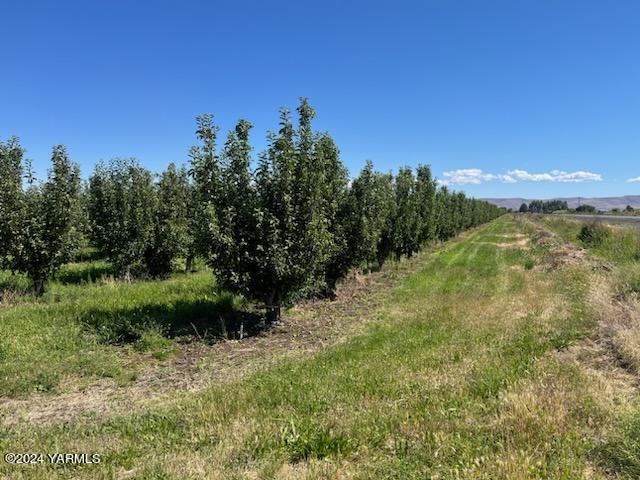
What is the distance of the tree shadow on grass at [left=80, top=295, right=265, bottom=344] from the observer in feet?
30.3

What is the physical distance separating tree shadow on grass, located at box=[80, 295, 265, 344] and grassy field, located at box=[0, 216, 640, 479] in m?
0.06

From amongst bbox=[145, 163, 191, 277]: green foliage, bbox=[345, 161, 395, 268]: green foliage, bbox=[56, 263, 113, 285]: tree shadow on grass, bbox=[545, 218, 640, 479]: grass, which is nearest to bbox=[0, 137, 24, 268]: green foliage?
bbox=[56, 263, 113, 285]: tree shadow on grass

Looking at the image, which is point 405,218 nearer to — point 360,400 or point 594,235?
point 360,400

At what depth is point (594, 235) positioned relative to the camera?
3375 cm

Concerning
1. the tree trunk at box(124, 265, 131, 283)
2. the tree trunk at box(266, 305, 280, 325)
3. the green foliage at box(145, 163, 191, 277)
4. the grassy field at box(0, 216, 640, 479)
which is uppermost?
the green foliage at box(145, 163, 191, 277)

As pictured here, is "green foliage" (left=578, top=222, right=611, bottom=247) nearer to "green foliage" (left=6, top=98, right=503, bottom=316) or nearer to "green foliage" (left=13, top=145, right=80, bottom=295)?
"green foliage" (left=6, top=98, right=503, bottom=316)

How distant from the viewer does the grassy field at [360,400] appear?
165 inches

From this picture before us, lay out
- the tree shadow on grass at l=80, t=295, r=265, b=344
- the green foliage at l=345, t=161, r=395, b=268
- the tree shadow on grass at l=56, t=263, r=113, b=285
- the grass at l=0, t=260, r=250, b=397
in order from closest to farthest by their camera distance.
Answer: the grass at l=0, t=260, r=250, b=397 → the tree shadow on grass at l=80, t=295, r=265, b=344 → the green foliage at l=345, t=161, r=395, b=268 → the tree shadow on grass at l=56, t=263, r=113, b=285

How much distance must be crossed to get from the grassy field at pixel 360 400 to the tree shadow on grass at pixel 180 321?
0.06 m

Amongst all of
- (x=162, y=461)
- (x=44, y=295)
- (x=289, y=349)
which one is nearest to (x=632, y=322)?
(x=289, y=349)

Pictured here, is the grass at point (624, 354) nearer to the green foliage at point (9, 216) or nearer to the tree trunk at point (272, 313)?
the tree trunk at point (272, 313)

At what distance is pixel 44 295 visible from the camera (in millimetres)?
13266

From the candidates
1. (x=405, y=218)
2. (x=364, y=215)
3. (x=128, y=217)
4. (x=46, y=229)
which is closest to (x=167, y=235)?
(x=128, y=217)

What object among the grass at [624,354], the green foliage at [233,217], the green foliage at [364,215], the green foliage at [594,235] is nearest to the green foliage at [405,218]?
the green foliage at [233,217]
